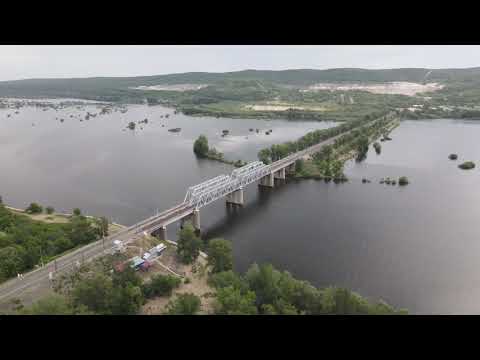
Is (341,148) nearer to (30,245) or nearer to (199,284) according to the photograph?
(199,284)

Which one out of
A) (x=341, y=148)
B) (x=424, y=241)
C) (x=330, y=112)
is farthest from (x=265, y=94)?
(x=424, y=241)

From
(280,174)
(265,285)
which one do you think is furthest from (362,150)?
(265,285)

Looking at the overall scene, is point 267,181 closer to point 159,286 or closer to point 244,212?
point 244,212

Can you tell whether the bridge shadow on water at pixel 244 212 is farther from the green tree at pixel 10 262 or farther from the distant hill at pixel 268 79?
the distant hill at pixel 268 79

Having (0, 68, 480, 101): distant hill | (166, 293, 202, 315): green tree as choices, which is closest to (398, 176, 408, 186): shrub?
(166, 293, 202, 315): green tree

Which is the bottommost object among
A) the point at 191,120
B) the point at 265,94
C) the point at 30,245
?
the point at 30,245
